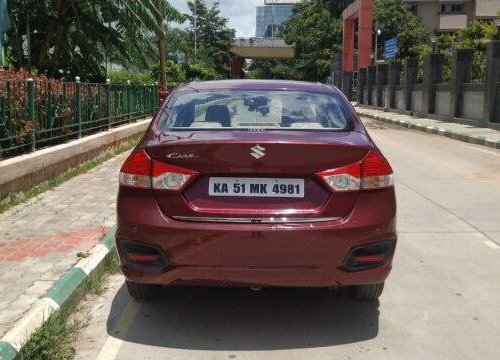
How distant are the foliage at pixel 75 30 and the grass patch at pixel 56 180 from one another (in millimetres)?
4407

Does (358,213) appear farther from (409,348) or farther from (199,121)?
(199,121)

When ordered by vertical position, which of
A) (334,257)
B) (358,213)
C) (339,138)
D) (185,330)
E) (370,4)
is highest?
(370,4)

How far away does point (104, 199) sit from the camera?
814 centimetres

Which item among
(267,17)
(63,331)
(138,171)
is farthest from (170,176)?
(267,17)

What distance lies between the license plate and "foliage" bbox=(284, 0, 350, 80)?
66526mm

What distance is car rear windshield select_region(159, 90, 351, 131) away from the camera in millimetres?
4445

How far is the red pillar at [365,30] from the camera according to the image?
47219 millimetres

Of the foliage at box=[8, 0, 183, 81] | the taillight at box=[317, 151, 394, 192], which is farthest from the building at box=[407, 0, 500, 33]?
the taillight at box=[317, 151, 394, 192]

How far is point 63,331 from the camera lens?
3.92m

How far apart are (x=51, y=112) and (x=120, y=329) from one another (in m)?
6.46

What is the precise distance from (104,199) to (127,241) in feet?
14.0

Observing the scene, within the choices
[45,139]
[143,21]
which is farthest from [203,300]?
[143,21]

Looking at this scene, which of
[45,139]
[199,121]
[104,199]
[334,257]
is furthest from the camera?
[45,139]

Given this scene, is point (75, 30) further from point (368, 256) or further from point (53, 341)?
point (368, 256)
